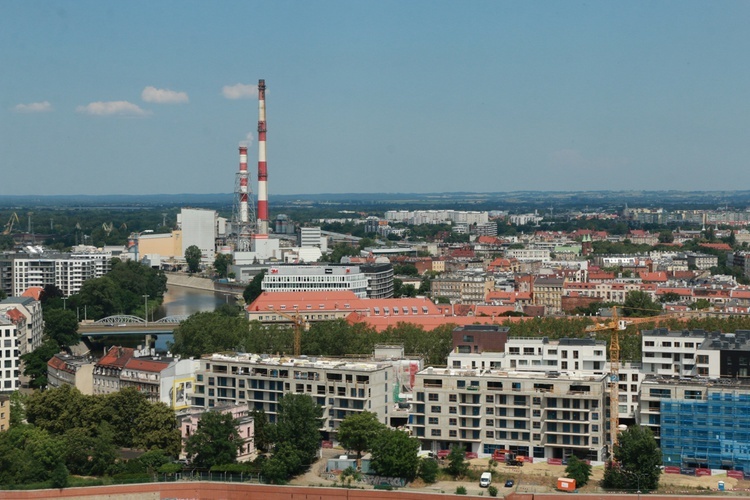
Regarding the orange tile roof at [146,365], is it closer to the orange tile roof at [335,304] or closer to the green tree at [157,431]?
the green tree at [157,431]

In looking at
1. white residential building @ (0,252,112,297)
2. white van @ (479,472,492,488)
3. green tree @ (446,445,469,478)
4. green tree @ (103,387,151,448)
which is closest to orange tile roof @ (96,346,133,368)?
green tree @ (103,387,151,448)

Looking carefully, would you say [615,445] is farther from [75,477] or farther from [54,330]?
[54,330]

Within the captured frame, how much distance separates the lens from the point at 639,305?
116 ft

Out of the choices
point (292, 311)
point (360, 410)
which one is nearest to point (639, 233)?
point (292, 311)

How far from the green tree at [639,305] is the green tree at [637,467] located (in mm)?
17814

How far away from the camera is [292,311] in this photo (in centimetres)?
3159

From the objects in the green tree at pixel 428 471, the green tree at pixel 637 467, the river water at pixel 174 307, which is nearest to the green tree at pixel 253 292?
the river water at pixel 174 307

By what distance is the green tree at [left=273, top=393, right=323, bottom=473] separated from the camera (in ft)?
55.8

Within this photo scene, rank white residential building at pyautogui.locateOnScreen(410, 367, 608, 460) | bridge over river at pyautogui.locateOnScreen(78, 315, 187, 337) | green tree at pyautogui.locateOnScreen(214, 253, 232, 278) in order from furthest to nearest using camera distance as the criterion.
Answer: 1. green tree at pyautogui.locateOnScreen(214, 253, 232, 278)
2. bridge over river at pyautogui.locateOnScreen(78, 315, 187, 337)
3. white residential building at pyautogui.locateOnScreen(410, 367, 608, 460)

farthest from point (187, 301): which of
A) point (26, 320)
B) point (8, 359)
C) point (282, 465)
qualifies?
point (282, 465)

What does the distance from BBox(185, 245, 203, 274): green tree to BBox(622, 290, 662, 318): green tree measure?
23.7m

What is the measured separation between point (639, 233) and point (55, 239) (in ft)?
115

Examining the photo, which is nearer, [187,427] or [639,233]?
[187,427]

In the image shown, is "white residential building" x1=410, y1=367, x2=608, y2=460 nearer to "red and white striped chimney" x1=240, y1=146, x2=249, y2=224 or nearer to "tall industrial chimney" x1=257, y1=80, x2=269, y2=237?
"tall industrial chimney" x1=257, y1=80, x2=269, y2=237
